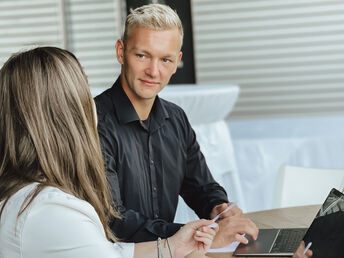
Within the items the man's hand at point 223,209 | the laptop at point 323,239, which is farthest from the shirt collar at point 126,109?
the laptop at point 323,239

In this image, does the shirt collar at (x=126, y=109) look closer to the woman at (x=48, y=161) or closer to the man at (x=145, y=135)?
the man at (x=145, y=135)

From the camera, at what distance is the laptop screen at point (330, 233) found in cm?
136

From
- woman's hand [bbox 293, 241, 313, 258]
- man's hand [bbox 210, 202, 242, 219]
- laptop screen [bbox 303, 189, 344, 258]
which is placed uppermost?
laptop screen [bbox 303, 189, 344, 258]

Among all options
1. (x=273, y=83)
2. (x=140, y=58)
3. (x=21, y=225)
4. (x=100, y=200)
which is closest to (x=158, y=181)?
(x=140, y=58)

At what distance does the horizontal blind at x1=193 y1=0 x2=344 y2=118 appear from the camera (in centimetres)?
472

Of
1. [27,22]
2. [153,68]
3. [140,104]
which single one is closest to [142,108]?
[140,104]

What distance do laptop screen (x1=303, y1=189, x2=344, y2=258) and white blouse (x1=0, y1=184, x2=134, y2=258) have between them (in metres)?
0.49

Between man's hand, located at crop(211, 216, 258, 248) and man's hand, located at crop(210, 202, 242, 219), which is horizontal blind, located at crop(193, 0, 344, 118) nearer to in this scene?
man's hand, located at crop(210, 202, 242, 219)

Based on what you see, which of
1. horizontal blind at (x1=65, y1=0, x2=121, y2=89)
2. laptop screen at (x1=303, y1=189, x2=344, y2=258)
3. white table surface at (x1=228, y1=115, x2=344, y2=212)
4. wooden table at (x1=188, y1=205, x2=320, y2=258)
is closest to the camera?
laptop screen at (x1=303, y1=189, x2=344, y2=258)

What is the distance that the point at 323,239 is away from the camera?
1380mm

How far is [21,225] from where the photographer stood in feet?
3.73

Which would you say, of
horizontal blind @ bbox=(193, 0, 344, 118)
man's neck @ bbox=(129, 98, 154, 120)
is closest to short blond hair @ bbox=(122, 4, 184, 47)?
man's neck @ bbox=(129, 98, 154, 120)

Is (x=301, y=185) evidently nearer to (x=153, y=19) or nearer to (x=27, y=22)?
(x=153, y=19)

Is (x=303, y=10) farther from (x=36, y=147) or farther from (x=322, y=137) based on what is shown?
(x=36, y=147)
